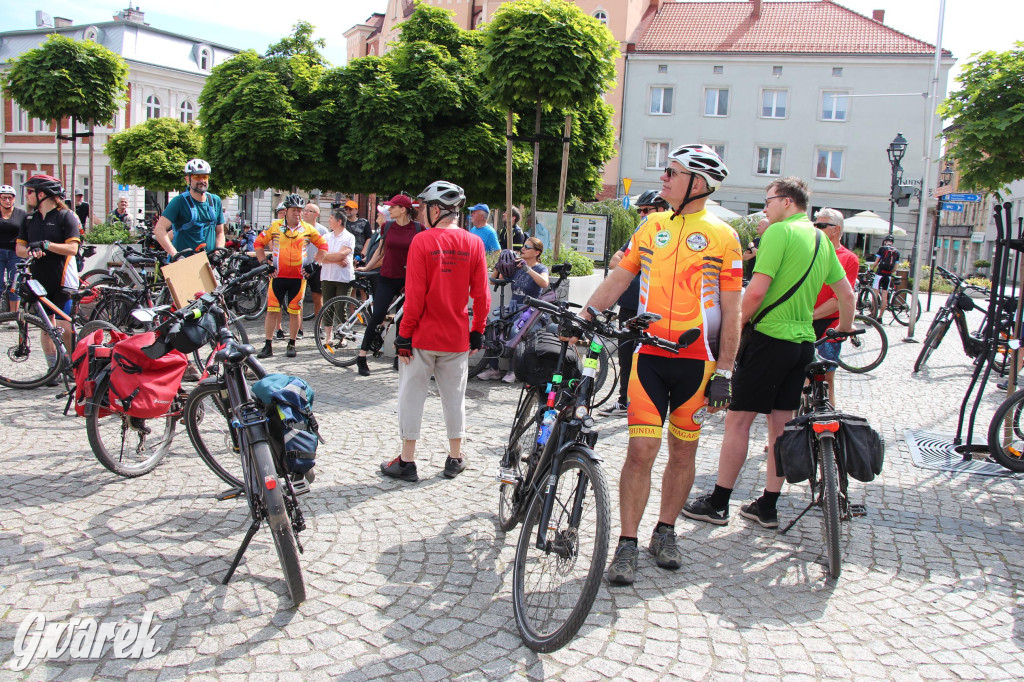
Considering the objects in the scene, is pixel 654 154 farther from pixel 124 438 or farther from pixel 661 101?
pixel 124 438

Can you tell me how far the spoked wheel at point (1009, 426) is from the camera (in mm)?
5570

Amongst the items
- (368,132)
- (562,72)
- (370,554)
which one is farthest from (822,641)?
(368,132)

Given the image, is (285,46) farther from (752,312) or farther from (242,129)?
(752,312)

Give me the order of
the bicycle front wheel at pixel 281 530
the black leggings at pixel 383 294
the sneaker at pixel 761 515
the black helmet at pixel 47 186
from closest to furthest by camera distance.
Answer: the bicycle front wheel at pixel 281 530 < the sneaker at pixel 761 515 < the black helmet at pixel 47 186 < the black leggings at pixel 383 294

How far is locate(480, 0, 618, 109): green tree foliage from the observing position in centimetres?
972

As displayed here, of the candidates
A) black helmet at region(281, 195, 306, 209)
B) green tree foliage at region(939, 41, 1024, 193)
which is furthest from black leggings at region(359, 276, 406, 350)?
green tree foliage at region(939, 41, 1024, 193)

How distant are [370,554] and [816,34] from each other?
147ft

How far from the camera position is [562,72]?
32.3ft

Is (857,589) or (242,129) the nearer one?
(857,589)

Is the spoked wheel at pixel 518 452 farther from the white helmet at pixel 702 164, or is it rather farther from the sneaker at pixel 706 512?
the white helmet at pixel 702 164

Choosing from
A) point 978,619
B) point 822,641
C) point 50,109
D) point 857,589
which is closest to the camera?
point 822,641

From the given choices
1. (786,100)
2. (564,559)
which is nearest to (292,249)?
(564,559)

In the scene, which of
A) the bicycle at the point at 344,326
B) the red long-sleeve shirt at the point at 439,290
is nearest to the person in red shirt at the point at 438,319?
the red long-sleeve shirt at the point at 439,290

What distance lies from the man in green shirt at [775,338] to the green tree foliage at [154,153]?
28.5 metres
